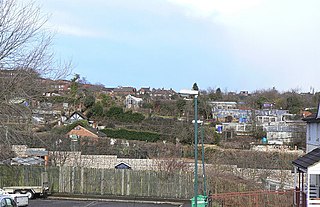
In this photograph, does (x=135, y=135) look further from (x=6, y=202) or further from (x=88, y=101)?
(x=6, y=202)

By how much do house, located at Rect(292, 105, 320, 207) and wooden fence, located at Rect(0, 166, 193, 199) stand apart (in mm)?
9094

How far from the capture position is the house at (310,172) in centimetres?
2108

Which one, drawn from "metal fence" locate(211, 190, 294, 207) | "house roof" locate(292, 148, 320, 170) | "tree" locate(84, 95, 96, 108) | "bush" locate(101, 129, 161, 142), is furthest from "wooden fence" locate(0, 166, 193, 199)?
"tree" locate(84, 95, 96, 108)

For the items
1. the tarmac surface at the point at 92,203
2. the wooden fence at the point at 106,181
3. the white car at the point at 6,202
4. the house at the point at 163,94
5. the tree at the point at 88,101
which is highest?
the house at the point at 163,94

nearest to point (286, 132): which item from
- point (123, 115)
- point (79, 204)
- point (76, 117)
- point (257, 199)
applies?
point (123, 115)

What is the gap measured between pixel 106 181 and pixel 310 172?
1778cm

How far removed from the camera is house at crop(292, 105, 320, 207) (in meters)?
21.1

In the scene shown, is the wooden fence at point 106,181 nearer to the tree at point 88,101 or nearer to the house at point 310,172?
the house at point 310,172

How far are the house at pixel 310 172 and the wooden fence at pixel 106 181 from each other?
909cm

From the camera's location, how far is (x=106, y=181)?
35.3 m

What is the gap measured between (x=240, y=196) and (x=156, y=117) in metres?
40.9

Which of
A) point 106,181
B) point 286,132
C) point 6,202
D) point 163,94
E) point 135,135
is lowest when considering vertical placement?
point 106,181

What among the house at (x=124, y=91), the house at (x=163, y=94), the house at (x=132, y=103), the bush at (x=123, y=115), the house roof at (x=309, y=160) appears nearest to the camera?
the house roof at (x=309, y=160)

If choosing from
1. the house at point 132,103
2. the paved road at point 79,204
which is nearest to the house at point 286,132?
the house at point 132,103
